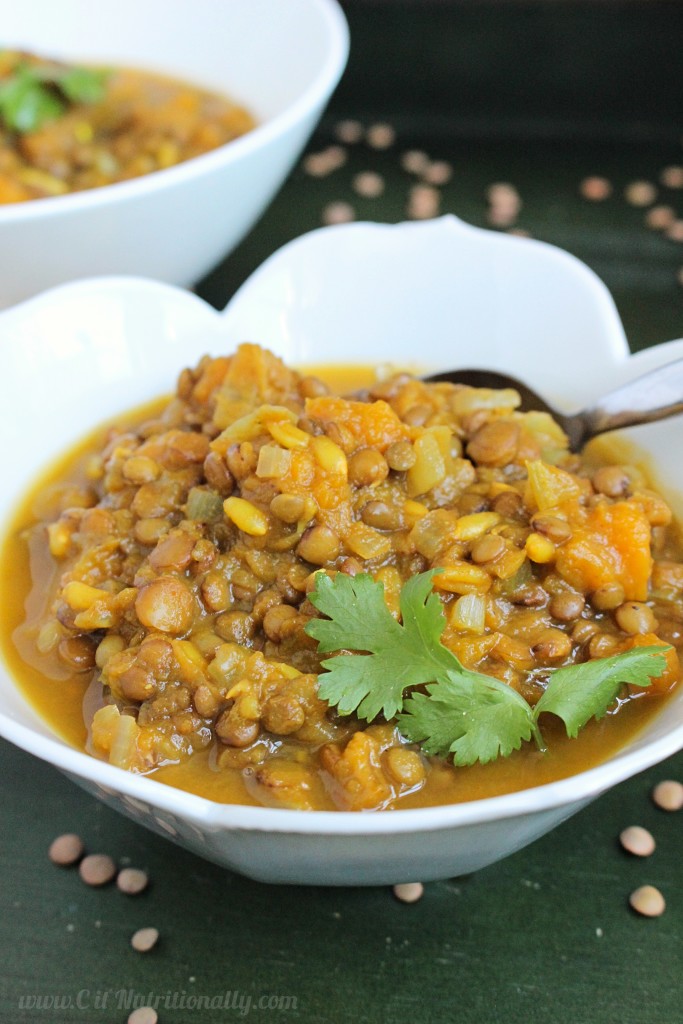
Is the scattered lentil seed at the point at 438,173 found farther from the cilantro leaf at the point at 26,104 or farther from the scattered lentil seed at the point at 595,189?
the cilantro leaf at the point at 26,104

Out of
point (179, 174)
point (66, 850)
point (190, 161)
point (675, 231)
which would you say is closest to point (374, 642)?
point (66, 850)

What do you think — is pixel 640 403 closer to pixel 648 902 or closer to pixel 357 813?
pixel 648 902

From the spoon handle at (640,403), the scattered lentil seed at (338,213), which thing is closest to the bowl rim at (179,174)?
the scattered lentil seed at (338,213)

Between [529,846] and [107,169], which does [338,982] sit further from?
[107,169]

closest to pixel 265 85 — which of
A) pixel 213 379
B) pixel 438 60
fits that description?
pixel 438 60

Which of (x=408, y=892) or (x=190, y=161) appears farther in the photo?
(x=190, y=161)

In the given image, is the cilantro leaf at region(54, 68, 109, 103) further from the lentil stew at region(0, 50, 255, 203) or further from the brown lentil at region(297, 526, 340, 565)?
the brown lentil at region(297, 526, 340, 565)
